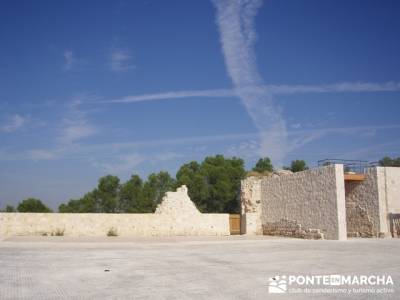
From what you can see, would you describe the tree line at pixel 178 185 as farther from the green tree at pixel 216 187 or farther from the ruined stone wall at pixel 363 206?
the ruined stone wall at pixel 363 206

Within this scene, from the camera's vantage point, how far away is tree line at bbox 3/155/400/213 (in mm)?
33906

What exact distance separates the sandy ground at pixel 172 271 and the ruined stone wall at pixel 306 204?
19.9ft

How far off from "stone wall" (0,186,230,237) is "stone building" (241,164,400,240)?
357 centimetres

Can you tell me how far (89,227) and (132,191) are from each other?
14224mm

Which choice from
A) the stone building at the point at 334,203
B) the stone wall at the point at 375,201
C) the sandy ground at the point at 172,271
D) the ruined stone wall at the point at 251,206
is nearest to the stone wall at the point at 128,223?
the ruined stone wall at the point at 251,206

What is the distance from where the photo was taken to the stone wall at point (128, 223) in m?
19.1

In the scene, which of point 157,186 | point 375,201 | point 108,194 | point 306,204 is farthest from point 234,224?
point 108,194

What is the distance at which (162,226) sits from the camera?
72.9ft

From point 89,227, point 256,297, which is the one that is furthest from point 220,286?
point 89,227

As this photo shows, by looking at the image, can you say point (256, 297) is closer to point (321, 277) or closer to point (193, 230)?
point (321, 277)

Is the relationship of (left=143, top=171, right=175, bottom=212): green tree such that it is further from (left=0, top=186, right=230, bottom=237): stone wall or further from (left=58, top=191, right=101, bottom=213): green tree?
(left=0, top=186, right=230, bottom=237): stone wall

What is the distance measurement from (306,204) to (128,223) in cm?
881

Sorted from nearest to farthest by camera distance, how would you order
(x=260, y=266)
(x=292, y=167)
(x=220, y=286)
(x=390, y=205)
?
(x=220, y=286)
(x=260, y=266)
(x=390, y=205)
(x=292, y=167)

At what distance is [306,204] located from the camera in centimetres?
2086
